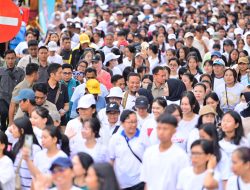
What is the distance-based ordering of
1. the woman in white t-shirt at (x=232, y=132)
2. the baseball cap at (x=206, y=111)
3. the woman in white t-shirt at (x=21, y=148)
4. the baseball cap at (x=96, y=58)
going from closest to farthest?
the woman in white t-shirt at (x=21, y=148) < the woman in white t-shirt at (x=232, y=132) < the baseball cap at (x=206, y=111) < the baseball cap at (x=96, y=58)

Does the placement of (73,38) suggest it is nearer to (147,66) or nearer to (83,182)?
(147,66)

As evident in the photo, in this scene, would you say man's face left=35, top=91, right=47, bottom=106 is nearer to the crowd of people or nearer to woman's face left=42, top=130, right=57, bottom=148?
the crowd of people

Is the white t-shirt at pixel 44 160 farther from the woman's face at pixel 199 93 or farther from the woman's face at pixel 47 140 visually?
the woman's face at pixel 199 93

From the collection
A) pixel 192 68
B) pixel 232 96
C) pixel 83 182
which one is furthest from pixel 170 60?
pixel 83 182

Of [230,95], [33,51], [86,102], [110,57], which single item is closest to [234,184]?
[86,102]

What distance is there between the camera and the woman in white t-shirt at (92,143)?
1034 cm

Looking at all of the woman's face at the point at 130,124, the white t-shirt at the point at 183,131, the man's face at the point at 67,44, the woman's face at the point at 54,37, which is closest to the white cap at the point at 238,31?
the woman's face at the point at 54,37

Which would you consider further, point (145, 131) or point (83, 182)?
point (145, 131)

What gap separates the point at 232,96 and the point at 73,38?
754cm

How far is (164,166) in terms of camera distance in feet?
30.5

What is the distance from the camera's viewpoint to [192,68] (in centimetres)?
1625

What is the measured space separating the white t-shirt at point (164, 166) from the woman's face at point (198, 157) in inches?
11.0

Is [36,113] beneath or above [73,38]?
beneath

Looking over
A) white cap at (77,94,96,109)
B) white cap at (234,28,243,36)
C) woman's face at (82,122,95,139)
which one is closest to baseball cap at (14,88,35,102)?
white cap at (77,94,96,109)
